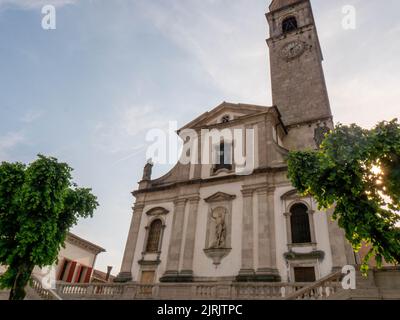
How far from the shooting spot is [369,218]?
896 cm

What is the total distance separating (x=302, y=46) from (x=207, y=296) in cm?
2521

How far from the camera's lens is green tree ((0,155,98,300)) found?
1223cm

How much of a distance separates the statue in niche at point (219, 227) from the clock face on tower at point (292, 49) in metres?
18.4

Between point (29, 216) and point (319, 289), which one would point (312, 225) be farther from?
point (29, 216)

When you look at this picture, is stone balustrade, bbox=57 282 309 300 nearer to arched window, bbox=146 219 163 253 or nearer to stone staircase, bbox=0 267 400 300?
stone staircase, bbox=0 267 400 300

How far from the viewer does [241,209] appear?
18.3m

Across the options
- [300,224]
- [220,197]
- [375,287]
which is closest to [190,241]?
[220,197]

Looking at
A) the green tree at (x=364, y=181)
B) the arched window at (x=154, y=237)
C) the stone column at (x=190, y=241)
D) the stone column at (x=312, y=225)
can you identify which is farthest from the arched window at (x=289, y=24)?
the green tree at (x=364, y=181)

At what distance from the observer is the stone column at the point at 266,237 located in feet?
50.3

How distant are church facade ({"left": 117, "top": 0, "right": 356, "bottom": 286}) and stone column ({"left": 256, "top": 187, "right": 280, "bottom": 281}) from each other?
0.05m

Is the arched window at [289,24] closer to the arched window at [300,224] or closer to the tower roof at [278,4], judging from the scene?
the tower roof at [278,4]
